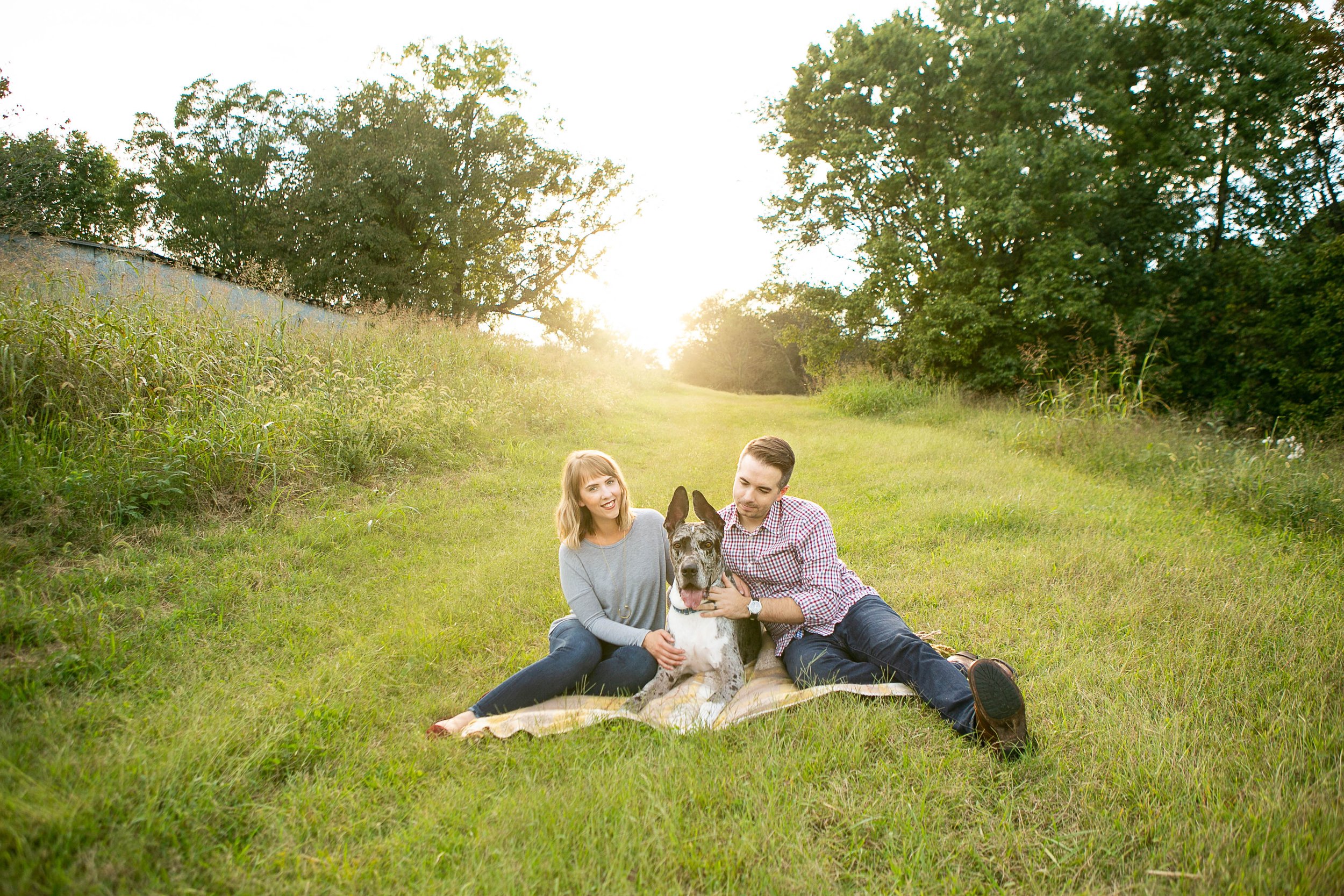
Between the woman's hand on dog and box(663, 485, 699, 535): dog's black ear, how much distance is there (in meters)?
0.57

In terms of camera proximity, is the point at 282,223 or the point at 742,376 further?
the point at 742,376

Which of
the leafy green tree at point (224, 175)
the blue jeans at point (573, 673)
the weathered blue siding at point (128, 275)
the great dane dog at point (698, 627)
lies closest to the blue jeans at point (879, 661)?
the great dane dog at point (698, 627)

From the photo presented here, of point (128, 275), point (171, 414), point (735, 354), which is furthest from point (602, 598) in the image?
point (735, 354)

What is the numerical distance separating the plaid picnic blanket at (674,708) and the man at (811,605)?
153mm

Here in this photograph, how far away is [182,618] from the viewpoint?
349 centimetres

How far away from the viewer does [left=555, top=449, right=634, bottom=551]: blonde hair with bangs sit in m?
3.38

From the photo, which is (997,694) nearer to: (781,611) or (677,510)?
(781,611)

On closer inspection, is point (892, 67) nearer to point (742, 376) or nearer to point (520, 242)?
point (520, 242)

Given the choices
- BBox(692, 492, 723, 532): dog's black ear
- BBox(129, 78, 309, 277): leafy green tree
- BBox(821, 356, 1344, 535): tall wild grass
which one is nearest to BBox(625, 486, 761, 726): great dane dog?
BBox(692, 492, 723, 532): dog's black ear

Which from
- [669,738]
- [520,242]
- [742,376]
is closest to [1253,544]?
[669,738]

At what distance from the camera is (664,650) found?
316 cm

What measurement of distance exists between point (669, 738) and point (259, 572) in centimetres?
322

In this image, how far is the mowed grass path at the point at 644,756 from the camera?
1.97 meters

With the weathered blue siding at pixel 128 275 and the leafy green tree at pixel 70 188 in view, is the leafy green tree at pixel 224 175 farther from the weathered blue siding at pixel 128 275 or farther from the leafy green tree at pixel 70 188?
the weathered blue siding at pixel 128 275
